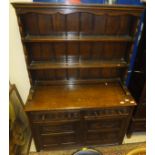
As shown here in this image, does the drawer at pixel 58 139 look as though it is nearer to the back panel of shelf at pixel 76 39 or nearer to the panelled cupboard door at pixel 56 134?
the panelled cupboard door at pixel 56 134

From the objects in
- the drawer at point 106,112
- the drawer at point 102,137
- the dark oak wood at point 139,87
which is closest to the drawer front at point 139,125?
the dark oak wood at point 139,87

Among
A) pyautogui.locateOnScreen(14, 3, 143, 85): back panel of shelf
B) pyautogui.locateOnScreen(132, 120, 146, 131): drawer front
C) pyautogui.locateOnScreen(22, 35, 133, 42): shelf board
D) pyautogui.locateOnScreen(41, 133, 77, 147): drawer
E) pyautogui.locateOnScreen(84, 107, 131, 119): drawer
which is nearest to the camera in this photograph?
pyautogui.locateOnScreen(14, 3, 143, 85): back panel of shelf

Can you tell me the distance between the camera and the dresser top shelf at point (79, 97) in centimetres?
167

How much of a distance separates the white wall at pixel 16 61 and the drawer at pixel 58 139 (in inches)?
23.0

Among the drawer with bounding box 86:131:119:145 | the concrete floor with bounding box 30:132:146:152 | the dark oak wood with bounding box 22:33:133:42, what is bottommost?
the concrete floor with bounding box 30:132:146:152

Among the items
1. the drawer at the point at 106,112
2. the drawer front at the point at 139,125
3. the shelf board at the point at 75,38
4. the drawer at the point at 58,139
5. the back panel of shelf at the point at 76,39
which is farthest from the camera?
the drawer front at the point at 139,125

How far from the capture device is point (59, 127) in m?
1.80

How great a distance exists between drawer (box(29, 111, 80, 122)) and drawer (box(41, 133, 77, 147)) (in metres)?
0.26

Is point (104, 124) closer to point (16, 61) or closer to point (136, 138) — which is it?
point (136, 138)

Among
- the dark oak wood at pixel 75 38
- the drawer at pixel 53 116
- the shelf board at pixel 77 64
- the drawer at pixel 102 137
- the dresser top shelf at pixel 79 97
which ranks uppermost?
the dark oak wood at pixel 75 38

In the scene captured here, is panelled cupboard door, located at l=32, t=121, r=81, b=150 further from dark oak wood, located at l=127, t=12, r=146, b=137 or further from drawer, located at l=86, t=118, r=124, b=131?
dark oak wood, located at l=127, t=12, r=146, b=137

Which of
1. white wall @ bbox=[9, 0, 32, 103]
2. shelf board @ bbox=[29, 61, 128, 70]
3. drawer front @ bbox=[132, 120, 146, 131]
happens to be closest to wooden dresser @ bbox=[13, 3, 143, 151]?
shelf board @ bbox=[29, 61, 128, 70]

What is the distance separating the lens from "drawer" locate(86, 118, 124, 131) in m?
1.81

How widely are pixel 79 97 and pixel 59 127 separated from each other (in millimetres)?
386
